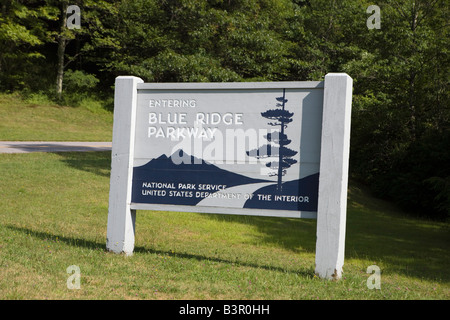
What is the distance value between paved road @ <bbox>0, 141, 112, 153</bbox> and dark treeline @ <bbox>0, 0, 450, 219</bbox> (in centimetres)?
366

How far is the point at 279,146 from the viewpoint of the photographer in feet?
21.7

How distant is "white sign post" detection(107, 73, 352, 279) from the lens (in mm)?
6316

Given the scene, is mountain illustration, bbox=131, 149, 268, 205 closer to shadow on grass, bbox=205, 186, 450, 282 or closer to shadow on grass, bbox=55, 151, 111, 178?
shadow on grass, bbox=205, 186, 450, 282

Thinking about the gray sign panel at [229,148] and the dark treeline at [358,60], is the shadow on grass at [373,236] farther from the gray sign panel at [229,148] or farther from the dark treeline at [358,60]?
the dark treeline at [358,60]

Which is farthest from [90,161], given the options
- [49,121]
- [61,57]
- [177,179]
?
[61,57]

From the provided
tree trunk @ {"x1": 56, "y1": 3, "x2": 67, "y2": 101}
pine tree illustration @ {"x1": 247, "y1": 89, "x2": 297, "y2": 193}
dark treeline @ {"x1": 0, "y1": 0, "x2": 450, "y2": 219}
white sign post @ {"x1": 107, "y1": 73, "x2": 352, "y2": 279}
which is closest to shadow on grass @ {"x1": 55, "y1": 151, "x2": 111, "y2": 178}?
dark treeline @ {"x1": 0, "y1": 0, "x2": 450, "y2": 219}

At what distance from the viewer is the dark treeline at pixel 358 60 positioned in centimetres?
1948

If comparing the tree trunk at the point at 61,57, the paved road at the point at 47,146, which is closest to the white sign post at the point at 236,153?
the paved road at the point at 47,146

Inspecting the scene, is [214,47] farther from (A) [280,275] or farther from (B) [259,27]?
(A) [280,275]

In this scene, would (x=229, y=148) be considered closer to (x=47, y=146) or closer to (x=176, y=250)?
(x=176, y=250)

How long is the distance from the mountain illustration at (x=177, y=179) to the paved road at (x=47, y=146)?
44.4 feet

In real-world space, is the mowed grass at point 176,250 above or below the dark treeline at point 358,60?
below

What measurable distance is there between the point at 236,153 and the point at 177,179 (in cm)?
89

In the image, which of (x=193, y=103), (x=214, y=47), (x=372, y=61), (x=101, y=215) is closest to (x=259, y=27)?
(x=214, y=47)
